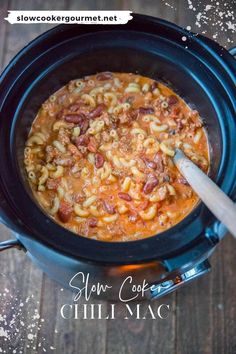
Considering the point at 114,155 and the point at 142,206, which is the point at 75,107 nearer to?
the point at 114,155

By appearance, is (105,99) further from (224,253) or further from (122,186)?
(224,253)

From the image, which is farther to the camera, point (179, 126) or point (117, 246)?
point (179, 126)

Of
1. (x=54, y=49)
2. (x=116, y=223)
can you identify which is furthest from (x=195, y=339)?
(x=54, y=49)

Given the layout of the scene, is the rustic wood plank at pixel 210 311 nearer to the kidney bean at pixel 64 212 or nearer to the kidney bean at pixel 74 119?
the kidney bean at pixel 64 212

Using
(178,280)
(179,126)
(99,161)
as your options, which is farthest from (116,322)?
(179,126)

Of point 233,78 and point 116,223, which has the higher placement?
point 233,78
